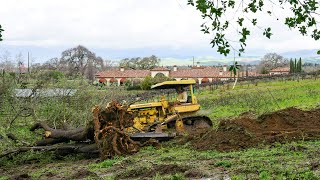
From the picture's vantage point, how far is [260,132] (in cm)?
1209

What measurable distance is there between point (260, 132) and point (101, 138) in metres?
4.11

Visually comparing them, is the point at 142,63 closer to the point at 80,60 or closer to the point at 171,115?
the point at 80,60

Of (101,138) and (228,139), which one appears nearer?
(228,139)

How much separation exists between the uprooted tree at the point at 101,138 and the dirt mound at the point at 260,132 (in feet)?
5.69

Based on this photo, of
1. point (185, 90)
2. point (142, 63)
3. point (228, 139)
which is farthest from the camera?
point (142, 63)

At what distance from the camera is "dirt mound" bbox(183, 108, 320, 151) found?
10953 mm

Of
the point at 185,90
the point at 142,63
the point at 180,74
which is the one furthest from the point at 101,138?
the point at 142,63

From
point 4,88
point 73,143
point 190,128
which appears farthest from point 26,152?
point 4,88

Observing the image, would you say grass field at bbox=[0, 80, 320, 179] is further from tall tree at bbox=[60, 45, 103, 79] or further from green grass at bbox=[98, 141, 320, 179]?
tall tree at bbox=[60, 45, 103, 79]

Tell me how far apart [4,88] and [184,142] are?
32.7 feet

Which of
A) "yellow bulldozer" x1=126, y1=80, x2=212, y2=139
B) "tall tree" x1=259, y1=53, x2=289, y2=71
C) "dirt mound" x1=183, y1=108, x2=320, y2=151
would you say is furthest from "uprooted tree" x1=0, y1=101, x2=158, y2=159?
"tall tree" x1=259, y1=53, x2=289, y2=71

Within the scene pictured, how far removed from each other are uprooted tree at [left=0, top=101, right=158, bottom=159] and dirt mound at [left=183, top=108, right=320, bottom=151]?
1.74 metres

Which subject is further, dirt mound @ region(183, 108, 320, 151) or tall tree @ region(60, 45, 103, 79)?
tall tree @ region(60, 45, 103, 79)

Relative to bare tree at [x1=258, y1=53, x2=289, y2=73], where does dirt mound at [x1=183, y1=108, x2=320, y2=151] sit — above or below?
below
